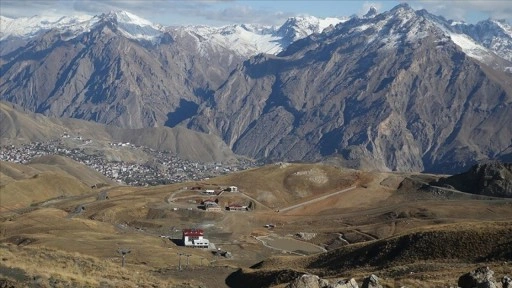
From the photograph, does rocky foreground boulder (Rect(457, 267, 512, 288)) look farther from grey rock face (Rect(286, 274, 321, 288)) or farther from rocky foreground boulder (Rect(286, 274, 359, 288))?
grey rock face (Rect(286, 274, 321, 288))

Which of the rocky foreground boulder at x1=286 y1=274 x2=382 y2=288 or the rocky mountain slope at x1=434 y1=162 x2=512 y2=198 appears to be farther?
the rocky mountain slope at x1=434 y1=162 x2=512 y2=198

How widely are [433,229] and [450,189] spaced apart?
115 metres

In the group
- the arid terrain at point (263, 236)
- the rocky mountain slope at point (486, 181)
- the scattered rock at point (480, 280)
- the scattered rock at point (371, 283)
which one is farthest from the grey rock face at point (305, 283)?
the rocky mountain slope at point (486, 181)

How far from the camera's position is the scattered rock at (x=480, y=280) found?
33.1m

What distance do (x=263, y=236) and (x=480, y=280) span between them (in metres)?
112

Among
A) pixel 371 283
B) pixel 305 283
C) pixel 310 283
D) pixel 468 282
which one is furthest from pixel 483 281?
pixel 305 283

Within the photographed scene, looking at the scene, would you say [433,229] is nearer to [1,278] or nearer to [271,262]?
[271,262]

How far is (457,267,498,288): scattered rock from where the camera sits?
33094 mm

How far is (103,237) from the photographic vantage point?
12144 centimetres

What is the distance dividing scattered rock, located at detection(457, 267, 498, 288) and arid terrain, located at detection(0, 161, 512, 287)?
533 centimetres

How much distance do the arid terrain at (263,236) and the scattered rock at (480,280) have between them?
533cm

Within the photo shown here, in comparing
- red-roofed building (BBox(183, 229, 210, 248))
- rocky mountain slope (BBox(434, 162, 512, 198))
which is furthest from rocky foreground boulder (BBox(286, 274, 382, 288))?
rocky mountain slope (BBox(434, 162, 512, 198))

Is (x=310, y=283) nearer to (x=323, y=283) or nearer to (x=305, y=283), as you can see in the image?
(x=305, y=283)

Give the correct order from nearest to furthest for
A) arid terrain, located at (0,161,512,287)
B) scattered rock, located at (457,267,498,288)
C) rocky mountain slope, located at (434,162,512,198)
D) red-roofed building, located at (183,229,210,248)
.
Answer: scattered rock, located at (457,267,498,288) < arid terrain, located at (0,161,512,287) < red-roofed building, located at (183,229,210,248) < rocky mountain slope, located at (434,162,512,198)
